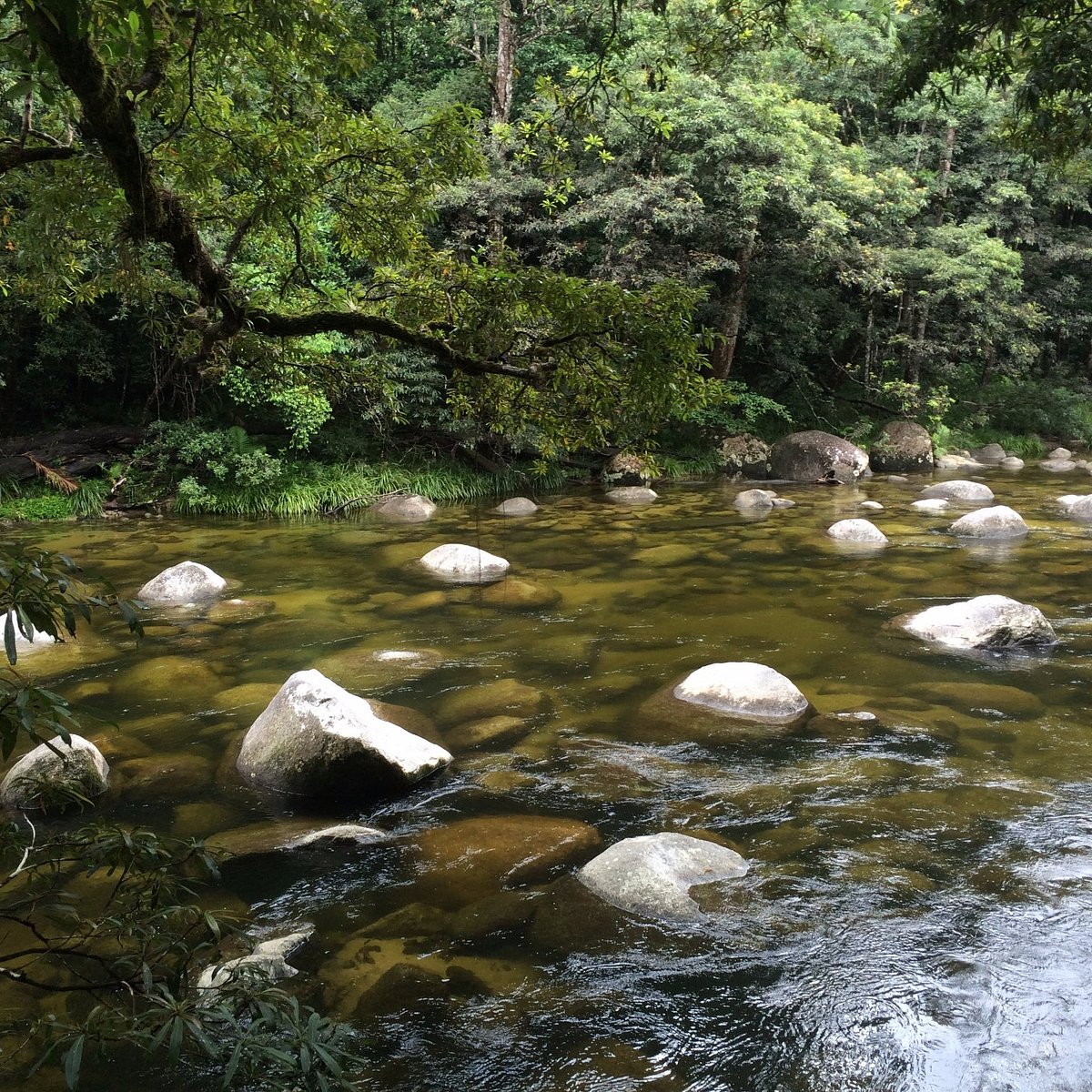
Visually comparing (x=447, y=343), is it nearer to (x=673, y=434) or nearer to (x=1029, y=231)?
(x=673, y=434)

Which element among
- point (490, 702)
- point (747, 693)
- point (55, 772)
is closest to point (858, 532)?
point (747, 693)

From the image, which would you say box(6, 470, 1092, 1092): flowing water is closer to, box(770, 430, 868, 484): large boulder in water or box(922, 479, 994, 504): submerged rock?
box(922, 479, 994, 504): submerged rock

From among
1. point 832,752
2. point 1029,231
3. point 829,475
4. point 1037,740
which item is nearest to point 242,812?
point 832,752

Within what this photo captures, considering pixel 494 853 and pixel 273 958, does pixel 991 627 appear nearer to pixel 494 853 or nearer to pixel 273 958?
pixel 494 853

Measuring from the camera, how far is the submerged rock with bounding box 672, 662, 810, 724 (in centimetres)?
527

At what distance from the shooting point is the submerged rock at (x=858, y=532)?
34.2ft

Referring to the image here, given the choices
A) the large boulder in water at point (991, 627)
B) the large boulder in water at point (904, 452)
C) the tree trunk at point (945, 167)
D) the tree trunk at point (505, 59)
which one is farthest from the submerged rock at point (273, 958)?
the tree trunk at point (945, 167)

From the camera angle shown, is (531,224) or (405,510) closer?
(405,510)

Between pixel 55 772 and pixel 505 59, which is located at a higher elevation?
pixel 505 59

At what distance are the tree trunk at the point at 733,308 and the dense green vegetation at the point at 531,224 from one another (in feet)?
0.30

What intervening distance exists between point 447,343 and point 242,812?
250cm

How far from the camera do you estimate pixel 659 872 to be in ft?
11.4

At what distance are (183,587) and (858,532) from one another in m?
7.82

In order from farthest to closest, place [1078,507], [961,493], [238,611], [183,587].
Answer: [961,493]
[1078,507]
[183,587]
[238,611]
